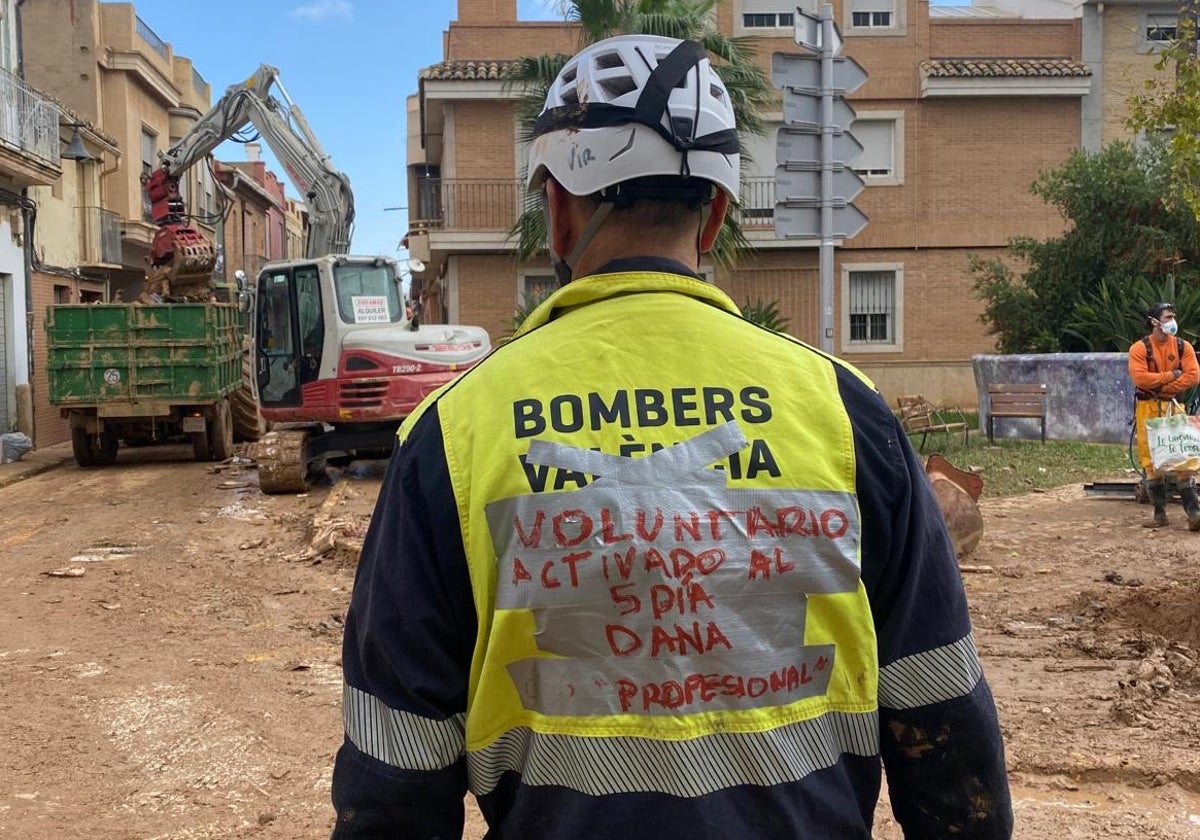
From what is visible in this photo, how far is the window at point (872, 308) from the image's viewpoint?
25.2 m

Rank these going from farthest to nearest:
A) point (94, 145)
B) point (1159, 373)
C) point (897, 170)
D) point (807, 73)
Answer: point (897, 170) → point (94, 145) → point (1159, 373) → point (807, 73)

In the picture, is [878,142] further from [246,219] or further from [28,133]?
[246,219]

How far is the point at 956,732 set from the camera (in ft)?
5.35

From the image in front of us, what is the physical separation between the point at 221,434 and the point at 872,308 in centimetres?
1442

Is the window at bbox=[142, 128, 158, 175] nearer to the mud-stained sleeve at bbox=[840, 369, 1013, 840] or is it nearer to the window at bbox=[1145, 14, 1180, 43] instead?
the window at bbox=[1145, 14, 1180, 43]

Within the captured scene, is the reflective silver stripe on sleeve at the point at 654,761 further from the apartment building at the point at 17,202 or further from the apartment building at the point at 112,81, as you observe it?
the apartment building at the point at 112,81

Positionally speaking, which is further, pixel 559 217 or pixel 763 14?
pixel 763 14

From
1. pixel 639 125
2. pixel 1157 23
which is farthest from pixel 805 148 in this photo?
pixel 1157 23

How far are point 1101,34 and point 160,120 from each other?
23145 mm

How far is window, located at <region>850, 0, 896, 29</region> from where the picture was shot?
25.1 metres

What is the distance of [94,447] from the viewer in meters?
17.6

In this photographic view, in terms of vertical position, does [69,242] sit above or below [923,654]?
above

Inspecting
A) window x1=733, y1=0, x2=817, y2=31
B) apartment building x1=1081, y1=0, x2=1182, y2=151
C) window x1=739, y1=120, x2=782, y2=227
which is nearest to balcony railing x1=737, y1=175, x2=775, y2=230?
window x1=739, y1=120, x2=782, y2=227

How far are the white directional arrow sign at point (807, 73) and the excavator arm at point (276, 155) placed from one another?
9.74 meters
